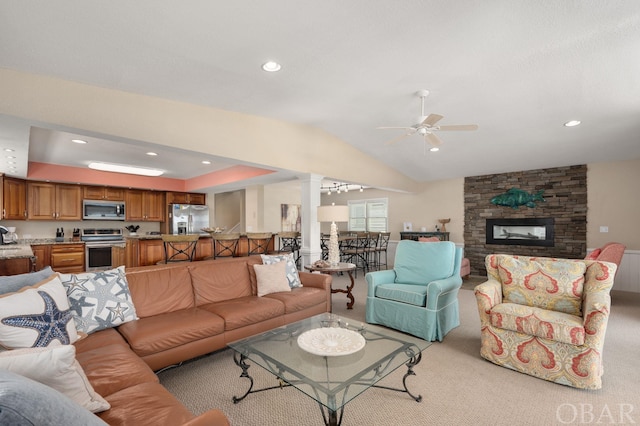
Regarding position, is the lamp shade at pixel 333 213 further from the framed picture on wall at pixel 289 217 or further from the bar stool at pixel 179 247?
the framed picture on wall at pixel 289 217

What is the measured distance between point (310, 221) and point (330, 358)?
10.2ft

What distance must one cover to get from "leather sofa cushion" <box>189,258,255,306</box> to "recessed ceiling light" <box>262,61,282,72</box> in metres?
2.08

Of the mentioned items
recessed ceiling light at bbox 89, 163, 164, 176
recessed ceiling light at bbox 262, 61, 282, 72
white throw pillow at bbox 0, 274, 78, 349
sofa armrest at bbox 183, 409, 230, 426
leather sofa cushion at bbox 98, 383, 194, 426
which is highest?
recessed ceiling light at bbox 262, 61, 282, 72

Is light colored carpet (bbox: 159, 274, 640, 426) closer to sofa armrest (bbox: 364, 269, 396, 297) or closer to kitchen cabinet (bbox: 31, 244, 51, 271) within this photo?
sofa armrest (bbox: 364, 269, 396, 297)

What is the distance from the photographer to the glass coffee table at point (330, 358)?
159 cm

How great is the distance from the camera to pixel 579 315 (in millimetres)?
2533

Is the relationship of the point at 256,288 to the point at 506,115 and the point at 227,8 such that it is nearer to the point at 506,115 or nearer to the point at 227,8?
the point at 227,8

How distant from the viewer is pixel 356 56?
2.71 meters

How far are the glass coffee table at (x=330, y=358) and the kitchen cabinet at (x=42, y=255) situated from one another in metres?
5.10

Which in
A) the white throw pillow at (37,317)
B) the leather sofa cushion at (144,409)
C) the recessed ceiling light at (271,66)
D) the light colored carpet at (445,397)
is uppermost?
the recessed ceiling light at (271,66)

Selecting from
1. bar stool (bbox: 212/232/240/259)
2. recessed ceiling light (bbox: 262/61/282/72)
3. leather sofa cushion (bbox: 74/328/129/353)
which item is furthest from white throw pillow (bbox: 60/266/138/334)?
recessed ceiling light (bbox: 262/61/282/72)

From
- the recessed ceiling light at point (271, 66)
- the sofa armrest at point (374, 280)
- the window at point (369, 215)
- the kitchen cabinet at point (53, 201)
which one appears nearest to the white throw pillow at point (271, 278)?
the sofa armrest at point (374, 280)

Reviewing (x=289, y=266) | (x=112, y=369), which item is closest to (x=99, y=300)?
(x=112, y=369)

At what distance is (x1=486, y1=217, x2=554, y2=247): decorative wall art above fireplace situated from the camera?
19.7 ft
